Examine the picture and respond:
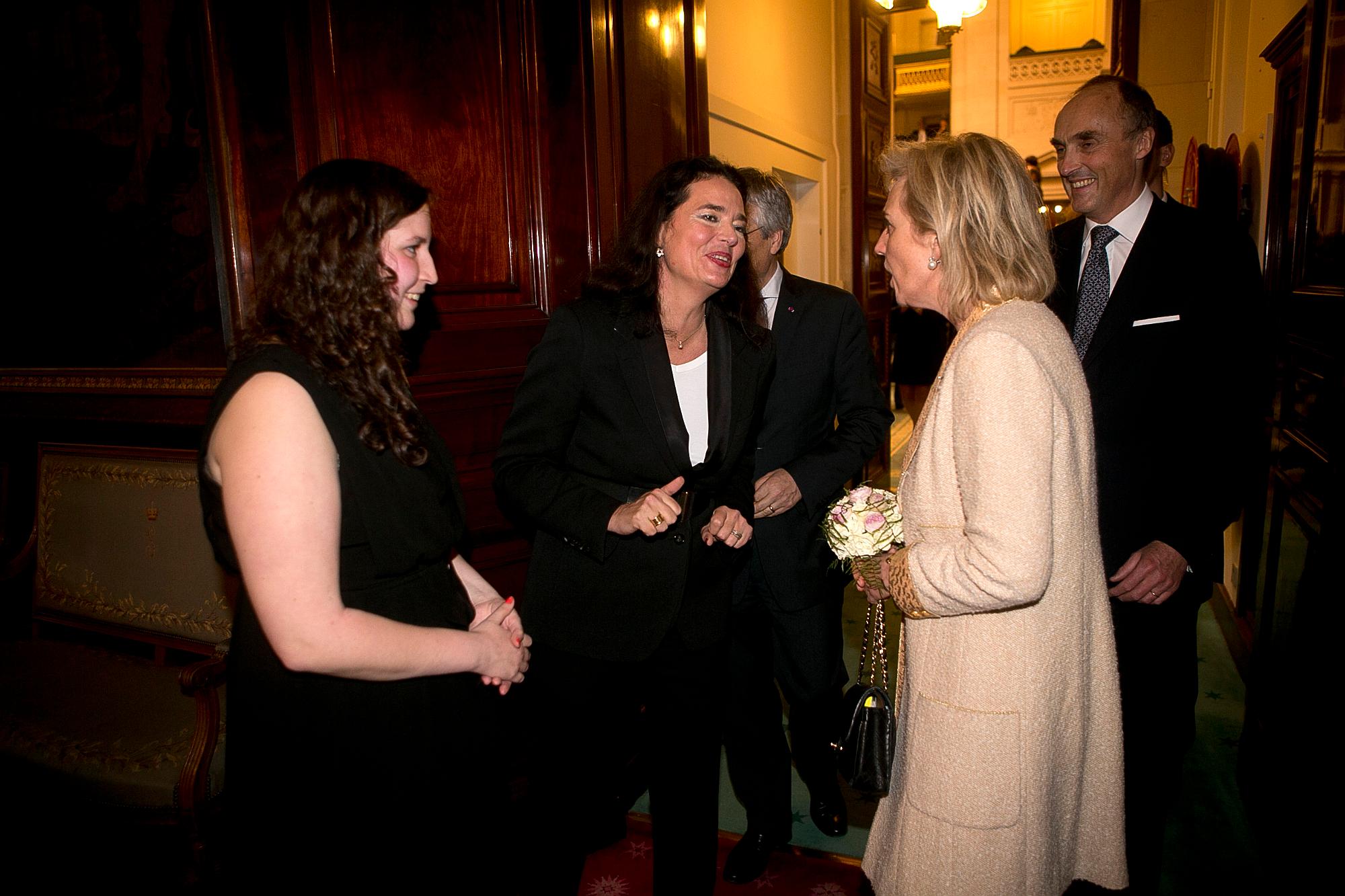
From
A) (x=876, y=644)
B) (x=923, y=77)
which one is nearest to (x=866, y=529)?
(x=876, y=644)

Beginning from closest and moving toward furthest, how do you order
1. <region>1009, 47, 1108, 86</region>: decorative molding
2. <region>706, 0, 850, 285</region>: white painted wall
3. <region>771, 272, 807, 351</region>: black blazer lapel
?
<region>771, 272, 807, 351</region>: black blazer lapel → <region>706, 0, 850, 285</region>: white painted wall → <region>1009, 47, 1108, 86</region>: decorative molding

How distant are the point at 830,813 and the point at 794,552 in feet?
3.29

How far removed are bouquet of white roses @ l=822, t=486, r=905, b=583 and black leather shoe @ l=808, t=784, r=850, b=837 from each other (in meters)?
1.45

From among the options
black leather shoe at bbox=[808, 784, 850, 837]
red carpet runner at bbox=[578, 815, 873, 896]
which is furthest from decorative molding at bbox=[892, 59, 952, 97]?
red carpet runner at bbox=[578, 815, 873, 896]

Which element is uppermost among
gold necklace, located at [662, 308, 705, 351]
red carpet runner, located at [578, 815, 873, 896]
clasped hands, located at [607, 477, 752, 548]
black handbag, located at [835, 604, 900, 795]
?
gold necklace, located at [662, 308, 705, 351]

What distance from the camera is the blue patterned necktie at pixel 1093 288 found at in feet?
7.57

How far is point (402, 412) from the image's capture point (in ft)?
4.79

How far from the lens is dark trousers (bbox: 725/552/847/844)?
2.61 meters

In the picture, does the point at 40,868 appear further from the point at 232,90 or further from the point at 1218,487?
the point at 1218,487

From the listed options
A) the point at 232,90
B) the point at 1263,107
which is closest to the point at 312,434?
the point at 232,90

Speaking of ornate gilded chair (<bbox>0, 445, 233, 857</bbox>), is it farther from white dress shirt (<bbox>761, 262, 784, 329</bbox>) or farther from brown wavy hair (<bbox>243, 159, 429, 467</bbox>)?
white dress shirt (<bbox>761, 262, 784, 329</bbox>)

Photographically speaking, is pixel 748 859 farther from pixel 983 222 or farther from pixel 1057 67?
pixel 1057 67

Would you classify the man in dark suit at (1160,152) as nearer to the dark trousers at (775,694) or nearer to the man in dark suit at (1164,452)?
the man in dark suit at (1164,452)

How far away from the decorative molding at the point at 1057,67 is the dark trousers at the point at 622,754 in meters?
16.2
